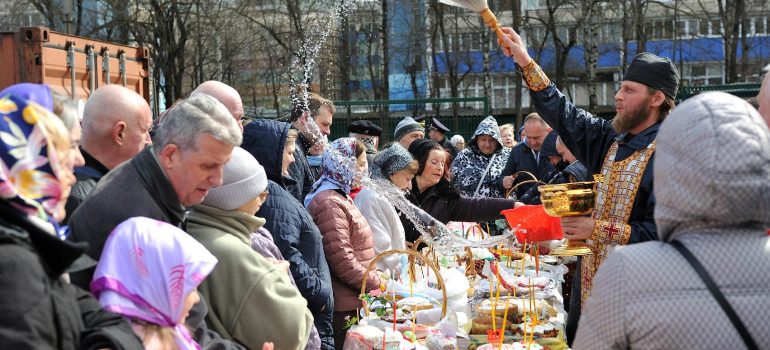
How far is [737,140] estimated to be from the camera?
200cm

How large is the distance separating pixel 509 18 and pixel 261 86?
1030 centimetres

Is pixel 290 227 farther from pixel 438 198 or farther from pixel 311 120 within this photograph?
pixel 311 120

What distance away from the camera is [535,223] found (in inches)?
194

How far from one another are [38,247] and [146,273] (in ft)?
1.08

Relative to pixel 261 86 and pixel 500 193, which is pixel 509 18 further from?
pixel 500 193

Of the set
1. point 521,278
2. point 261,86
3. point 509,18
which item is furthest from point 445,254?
point 509,18

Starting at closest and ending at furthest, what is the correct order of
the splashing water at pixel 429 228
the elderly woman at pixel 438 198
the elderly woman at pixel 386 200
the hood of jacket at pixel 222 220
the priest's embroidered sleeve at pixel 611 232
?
the hood of jacket at pixel 222 220, the priest's embroidered sleeve at pixel 611 232, the elderly woman at pixel 386 200, the splashing water at pixel 429 228, the elderly woman at pixel 438 198

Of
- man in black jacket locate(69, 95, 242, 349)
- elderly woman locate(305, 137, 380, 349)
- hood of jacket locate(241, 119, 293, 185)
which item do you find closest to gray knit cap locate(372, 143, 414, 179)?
elderly woman locate(305, 137, 380, 349)

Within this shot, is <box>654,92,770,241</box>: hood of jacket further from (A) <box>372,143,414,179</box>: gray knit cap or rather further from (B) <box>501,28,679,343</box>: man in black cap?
(A) <box>372,143,414,179</box>: gray knit cap

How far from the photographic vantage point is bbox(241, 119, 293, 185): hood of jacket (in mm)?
4379

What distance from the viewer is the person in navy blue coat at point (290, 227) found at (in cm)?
400

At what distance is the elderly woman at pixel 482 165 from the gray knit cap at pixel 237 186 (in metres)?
5.73

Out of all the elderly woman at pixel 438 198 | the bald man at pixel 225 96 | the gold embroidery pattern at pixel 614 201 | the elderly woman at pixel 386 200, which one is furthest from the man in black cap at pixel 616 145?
the elderly woman at pixel 438 198

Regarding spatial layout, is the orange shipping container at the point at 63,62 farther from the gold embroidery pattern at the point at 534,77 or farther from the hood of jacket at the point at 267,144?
the gold embroidery pattern at the point at 534,77
